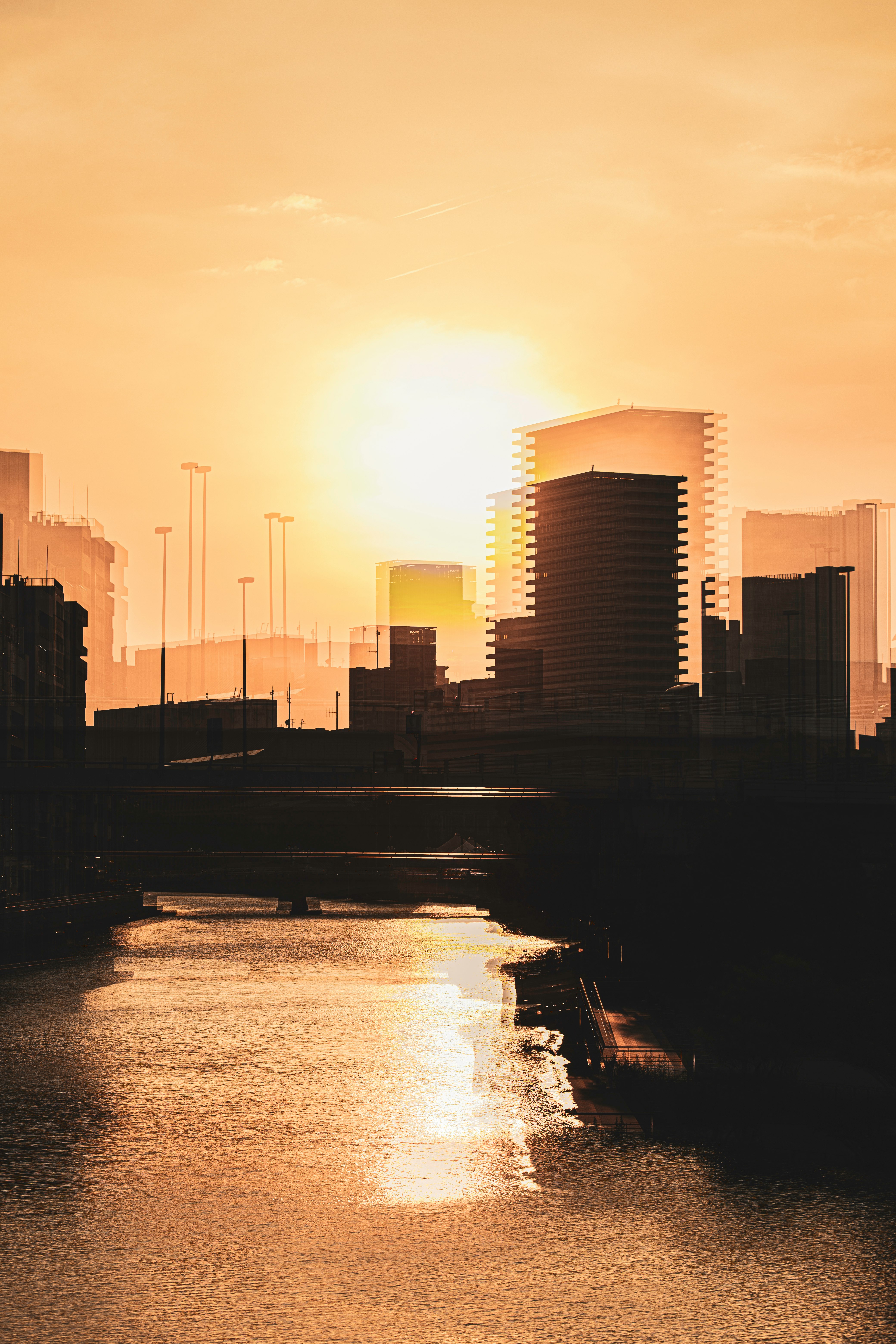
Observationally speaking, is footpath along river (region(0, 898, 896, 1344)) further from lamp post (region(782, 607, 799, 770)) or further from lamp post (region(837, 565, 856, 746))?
lamp post (region(837, 565, 856, 746))

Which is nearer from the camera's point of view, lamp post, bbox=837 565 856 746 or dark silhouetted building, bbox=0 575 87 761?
lamp post, bbox=837 565 856 746

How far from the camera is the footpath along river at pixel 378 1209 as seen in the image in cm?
2747

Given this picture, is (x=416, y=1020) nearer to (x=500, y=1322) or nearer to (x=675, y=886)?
(x=675, y=886)

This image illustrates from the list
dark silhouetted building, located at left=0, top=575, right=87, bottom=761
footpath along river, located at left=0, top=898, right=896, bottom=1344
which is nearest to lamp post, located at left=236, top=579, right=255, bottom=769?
dark silhouetted building, located at left=0, top=575, right=87, bottom=761

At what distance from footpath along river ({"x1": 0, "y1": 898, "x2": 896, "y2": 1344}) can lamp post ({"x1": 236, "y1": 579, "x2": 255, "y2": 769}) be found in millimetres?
36925

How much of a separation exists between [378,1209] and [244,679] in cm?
8313

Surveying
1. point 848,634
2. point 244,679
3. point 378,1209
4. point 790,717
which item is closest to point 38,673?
point 244,679

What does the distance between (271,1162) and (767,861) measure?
1181 inches

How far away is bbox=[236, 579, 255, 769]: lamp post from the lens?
106m

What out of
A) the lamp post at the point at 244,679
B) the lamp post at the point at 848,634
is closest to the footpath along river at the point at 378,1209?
the lamp post at the point at 244,679

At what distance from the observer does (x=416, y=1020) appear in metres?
66.5

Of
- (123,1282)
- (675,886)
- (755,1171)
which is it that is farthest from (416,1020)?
(123,1282)

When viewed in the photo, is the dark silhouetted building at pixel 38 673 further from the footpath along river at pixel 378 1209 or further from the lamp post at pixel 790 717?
the lamp post at pixel 790 717

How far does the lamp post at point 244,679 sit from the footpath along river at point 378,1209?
36.9 metres
